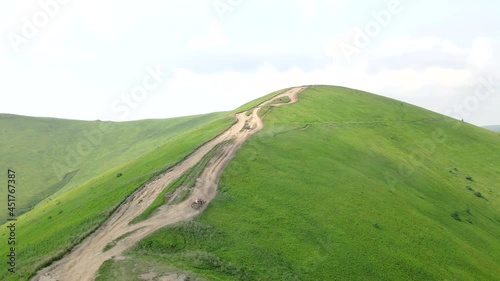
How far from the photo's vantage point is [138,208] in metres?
42.4

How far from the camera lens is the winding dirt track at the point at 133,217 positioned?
107ft

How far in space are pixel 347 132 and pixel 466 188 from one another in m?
25.8

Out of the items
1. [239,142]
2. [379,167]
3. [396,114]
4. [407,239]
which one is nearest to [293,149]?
[239,142]

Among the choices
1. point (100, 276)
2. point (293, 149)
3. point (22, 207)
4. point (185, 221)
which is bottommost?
point (22, 207)

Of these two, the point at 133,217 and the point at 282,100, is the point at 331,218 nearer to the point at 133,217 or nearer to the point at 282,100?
the point at 133,217

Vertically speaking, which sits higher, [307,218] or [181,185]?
[181,185]

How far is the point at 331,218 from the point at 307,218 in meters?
3.18

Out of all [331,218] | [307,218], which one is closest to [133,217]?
[307,218]

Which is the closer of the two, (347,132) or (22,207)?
(347,132)

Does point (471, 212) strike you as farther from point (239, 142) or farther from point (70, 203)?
point (70, 203)

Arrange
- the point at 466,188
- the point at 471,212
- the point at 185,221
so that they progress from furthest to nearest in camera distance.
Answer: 1. the point at 466,188
2. the point at 471,212
3. the point at 185,221

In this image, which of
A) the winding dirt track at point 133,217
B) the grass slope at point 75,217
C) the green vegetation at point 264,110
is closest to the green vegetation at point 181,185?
the winding dirt track at point 133,217

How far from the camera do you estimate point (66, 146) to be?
152000mm

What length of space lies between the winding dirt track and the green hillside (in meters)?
60.0
